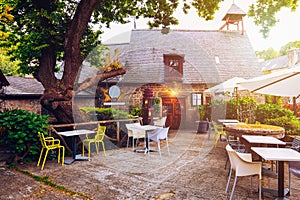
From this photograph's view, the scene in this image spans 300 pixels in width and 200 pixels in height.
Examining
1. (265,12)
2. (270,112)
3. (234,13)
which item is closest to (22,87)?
(265,12)

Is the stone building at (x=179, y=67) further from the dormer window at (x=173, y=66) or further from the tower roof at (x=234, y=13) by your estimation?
the tower roof at (x=234, y=13)

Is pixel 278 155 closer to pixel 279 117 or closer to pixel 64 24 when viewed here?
pixel 279 117

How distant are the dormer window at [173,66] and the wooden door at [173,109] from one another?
1.47 meters

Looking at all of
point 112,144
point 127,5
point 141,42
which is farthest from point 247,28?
point 112,144

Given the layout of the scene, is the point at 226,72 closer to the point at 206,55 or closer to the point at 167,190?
the point at 206,55

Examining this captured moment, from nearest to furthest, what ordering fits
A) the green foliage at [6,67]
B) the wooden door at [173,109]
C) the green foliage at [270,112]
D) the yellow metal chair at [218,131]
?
the yellow metal chair at [218,131]
the green foliage at [270,112]
the wooden door at [173,109]
the green foliage at [6,67]

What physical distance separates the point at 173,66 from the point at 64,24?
6964mm

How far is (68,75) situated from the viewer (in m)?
6.99

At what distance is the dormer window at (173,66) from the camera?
13039 mm

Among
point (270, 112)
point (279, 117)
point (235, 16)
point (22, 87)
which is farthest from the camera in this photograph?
point (235, 16)

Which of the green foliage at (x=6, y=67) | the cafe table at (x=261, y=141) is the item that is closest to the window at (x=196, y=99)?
the cafe table at (x=261, y=141)

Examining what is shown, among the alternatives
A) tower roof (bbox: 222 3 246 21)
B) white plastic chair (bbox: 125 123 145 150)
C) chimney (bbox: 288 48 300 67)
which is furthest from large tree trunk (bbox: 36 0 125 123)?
chimney (bbox: 288 48 300 67)

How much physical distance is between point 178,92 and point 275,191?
375 inches

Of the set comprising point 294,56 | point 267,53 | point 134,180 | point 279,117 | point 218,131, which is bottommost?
point 134,180
